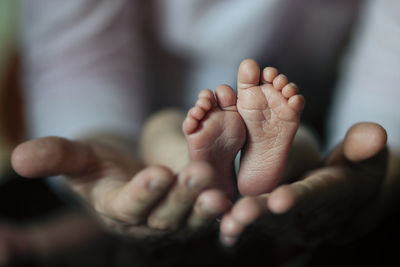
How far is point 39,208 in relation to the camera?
0.75 metres

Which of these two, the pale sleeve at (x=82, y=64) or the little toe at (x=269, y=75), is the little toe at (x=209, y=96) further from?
the pale sleeve at (x=82, y=64)

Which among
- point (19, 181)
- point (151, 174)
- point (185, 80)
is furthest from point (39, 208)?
point (151, 174)

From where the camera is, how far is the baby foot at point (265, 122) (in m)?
0.25

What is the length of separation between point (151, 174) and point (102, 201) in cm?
9

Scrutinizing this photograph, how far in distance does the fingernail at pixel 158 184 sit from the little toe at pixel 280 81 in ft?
0.36

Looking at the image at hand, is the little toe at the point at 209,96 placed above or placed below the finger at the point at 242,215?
above

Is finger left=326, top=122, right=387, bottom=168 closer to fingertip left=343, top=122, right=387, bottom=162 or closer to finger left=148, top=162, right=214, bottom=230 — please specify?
fingertip left=343, top=122, right=387, bottom=162

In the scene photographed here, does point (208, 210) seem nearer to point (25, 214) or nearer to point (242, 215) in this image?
point (242, 215)

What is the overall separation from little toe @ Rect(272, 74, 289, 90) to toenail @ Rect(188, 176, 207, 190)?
91mm

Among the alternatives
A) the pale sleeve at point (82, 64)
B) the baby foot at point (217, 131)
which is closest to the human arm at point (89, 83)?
the pale sleeve at point (82, 64)

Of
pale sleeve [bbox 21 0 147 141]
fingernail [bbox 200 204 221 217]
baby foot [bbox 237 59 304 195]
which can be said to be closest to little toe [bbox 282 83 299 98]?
baby foot [bbox 237 59 304 195]

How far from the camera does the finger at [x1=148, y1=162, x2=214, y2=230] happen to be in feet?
0.76

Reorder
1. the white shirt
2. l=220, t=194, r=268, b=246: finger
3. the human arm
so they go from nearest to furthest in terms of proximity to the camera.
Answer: l=220, t=194, r=268, b=246: finger < the human arm < the white shirt

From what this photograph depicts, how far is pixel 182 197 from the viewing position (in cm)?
25
